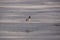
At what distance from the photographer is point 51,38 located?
43.1 inches

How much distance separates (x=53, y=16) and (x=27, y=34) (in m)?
0.33

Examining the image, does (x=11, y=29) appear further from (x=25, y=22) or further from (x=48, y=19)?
(x=48, y=19)

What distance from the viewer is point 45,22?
1099 mm

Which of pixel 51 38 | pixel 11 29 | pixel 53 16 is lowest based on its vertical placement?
pixel 51 38

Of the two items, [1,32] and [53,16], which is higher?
[53,16]

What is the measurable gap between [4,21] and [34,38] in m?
0.36

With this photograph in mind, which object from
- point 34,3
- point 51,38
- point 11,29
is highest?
point 34,3

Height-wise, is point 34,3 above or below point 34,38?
above

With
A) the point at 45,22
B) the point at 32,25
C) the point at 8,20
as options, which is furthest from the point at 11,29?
the point at 45,22

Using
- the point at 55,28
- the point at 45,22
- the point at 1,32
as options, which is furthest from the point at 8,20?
the point at 55,28

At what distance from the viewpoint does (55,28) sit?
1098mm

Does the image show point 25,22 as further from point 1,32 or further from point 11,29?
point 1,32

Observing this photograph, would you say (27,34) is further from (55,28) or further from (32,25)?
(55,28)

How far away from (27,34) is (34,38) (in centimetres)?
8
